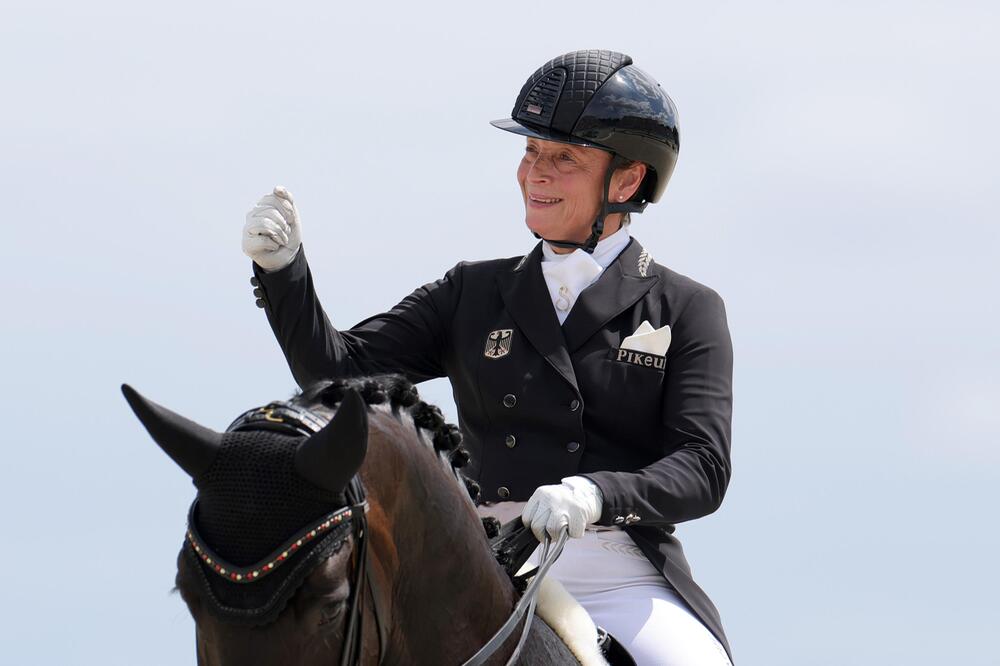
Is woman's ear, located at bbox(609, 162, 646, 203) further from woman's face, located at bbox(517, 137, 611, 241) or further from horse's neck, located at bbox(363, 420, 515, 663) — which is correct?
horse's neck, located at bbox(363, 420, 515, 663)

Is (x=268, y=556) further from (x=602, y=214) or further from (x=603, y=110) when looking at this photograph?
(x=603, y=110)

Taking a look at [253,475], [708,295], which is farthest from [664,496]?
[253,475]

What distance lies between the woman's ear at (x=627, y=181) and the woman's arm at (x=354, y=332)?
0.94 meters

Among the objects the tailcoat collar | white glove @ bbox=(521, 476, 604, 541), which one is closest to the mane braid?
white glove @ bbox=(521, 476, 604, 541)

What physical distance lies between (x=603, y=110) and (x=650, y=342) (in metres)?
1.33

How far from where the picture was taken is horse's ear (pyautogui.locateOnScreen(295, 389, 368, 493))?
4.98 metres

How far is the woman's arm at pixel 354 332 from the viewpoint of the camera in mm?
7457

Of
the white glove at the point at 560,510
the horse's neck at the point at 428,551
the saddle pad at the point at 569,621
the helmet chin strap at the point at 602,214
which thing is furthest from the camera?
the helmet chin strap at the point at 602,214

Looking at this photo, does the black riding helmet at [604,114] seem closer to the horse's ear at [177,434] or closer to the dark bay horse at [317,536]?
the dark bay horse at [317,536]

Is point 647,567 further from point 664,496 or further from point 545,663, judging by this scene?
point 545,663

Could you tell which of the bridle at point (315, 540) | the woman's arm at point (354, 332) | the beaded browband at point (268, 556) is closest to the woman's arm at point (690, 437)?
the woman's arm at point (354, 332)

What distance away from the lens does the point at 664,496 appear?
266 inches

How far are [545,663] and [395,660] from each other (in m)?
0.85

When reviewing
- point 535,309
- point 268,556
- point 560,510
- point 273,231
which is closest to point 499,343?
point 535,309
